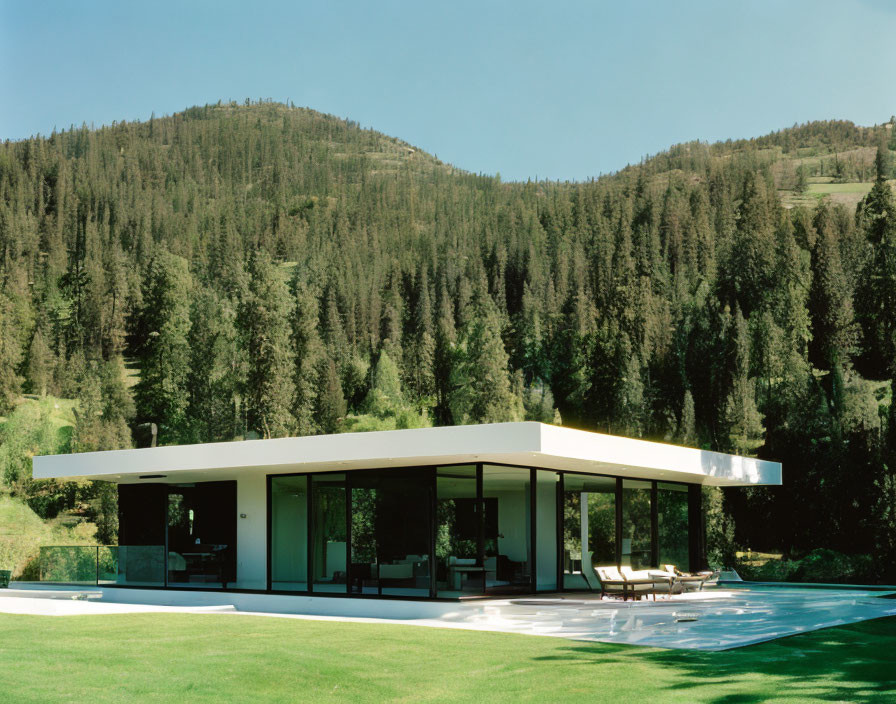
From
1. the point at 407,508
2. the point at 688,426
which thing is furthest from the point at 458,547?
the point at 688,426

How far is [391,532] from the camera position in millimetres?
15992

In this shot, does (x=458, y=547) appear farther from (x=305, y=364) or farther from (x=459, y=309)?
(x=459, y=309)

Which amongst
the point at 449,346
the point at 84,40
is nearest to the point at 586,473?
the point at 84,40

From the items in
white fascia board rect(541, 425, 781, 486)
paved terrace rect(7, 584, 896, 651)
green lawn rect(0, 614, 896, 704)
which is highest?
white fascia board rect(541, 425, 781, 486)

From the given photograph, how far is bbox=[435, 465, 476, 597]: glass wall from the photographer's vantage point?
604 inches

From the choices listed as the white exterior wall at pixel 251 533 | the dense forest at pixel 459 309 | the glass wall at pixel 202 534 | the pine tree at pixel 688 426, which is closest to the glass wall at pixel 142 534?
the glass wall at pixel 202 534

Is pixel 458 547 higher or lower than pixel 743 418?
lower

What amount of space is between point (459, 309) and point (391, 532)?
2222 inches

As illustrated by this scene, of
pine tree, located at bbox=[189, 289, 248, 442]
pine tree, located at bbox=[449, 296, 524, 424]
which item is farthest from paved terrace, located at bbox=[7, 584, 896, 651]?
pine tree, located at bbox=[449, 296, 524, 424]

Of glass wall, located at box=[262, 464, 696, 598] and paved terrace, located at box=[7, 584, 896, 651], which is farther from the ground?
glass wall, located at box=[262, 464, 696, 598]

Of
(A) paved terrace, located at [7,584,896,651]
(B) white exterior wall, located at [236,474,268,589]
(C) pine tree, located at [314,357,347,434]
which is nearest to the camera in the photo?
(A) paved terrace, located at [7,584,896,651]

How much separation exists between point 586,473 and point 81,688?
11.3 meters

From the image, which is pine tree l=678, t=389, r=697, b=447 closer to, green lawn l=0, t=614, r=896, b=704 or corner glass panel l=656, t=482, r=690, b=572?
corner glass panel l=656, t=482, r=690, b=572

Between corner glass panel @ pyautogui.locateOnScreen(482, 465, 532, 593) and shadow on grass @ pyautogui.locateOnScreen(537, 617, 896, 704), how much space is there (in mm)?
5060
